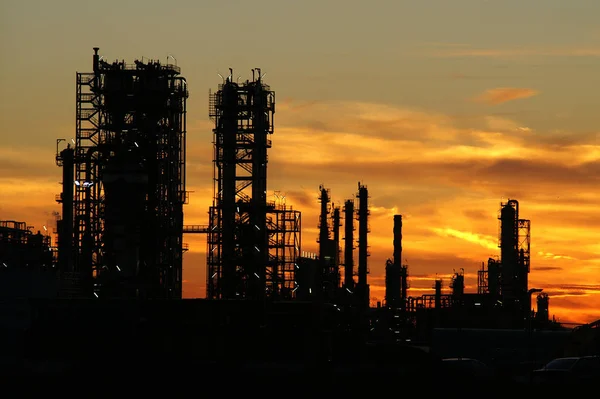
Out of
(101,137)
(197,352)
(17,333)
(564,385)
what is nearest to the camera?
(564,385)

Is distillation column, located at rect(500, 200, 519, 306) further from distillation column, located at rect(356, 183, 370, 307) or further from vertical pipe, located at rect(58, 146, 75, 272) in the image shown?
vertical pipe, located at rect(58, 146, 75, 272)

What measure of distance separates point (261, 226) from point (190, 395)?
5567 cm

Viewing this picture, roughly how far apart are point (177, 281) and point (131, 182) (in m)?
13.1

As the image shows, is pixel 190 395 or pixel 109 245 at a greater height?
pixel 109 245

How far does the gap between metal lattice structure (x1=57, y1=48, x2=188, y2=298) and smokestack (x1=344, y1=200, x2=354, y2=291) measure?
4483 centimetres

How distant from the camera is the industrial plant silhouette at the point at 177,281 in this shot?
5822cm

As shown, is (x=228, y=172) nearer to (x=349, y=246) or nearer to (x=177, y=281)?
(x=177, y=281)

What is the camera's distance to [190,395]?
3834 cm

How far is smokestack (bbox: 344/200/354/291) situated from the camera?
129875mm

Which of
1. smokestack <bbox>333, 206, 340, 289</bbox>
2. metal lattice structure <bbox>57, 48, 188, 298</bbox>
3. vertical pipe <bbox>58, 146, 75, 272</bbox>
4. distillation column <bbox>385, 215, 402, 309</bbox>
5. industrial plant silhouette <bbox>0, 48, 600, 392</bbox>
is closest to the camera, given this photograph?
industrial plant silhouette <bbox>0, 48, 600, 392</bbox>

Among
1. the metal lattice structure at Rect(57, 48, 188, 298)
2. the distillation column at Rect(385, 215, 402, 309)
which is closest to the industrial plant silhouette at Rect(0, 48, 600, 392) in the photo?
the metal lattice structure at Rect(57, 48, 188, 298)

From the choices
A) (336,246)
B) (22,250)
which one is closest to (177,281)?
(22,250)

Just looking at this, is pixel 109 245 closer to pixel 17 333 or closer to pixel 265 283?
pixel 17 333

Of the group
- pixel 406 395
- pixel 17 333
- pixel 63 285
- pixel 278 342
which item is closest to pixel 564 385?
pixel 406 395
